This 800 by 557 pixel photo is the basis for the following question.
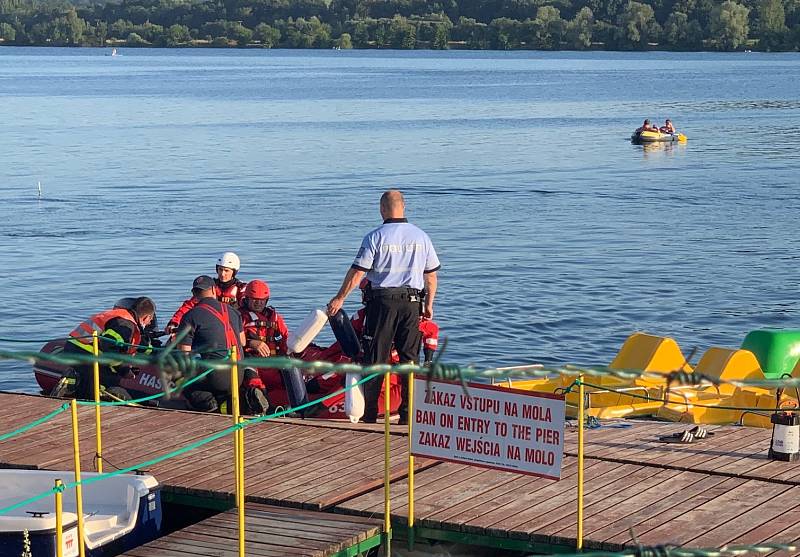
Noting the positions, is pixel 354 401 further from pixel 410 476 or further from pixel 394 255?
pixel 410 476

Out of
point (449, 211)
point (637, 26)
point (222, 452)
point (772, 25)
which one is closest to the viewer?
point (222, 452)

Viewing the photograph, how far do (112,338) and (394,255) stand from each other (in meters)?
3.00

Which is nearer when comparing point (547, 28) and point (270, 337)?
point (270, 337)

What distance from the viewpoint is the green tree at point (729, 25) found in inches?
6644

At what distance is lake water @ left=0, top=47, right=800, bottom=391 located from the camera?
24562mm

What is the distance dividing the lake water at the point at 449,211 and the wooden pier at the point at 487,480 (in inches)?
389

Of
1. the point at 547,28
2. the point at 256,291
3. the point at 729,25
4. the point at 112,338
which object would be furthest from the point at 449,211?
the point at 547,28

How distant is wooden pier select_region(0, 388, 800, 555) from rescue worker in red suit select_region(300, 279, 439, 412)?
0.80 m

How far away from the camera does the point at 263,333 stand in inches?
481

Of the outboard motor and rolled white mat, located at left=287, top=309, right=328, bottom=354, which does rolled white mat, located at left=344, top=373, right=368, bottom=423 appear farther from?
rolled white mat, located at left=287, top=309, right=328, bottom=354

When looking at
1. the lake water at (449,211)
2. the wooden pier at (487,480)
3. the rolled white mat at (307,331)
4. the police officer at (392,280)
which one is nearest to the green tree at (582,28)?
the lake water at (449,211)

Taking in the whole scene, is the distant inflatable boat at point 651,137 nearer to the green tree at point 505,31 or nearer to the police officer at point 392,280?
the police officer at point 392,280

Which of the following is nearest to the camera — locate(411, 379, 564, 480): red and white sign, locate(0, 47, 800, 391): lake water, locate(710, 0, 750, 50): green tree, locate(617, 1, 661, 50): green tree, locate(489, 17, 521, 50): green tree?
locate(411, 379, 564, 480): red and white sign

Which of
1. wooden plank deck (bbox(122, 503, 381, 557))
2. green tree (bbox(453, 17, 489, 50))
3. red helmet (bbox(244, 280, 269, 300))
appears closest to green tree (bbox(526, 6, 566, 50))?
green tree (bbox(453, 17, 489, 50))
